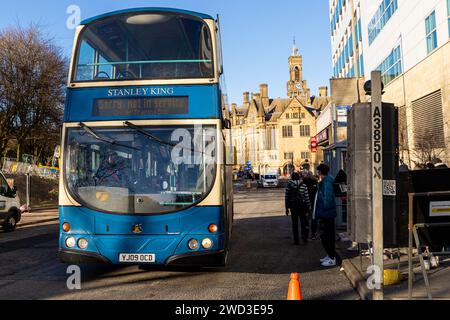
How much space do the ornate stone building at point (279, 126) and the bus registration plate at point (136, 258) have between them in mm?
76575

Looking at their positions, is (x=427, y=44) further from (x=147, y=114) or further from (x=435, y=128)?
(x=147, y=114)

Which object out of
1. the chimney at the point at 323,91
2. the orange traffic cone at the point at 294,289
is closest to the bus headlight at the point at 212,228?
the orange traffic cone at the point at 294,289

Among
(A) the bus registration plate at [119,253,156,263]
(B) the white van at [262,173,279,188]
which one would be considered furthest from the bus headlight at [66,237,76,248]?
(B) the white van at [262,173,279,188]

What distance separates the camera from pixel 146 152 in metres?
7.39

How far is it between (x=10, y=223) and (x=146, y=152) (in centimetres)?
1130

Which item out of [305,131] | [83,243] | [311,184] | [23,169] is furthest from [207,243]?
[305,131]

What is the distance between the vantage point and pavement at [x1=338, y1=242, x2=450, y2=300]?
6.14 m

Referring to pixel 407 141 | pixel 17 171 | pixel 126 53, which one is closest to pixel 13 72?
pixel 17 171

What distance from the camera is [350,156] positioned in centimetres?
600

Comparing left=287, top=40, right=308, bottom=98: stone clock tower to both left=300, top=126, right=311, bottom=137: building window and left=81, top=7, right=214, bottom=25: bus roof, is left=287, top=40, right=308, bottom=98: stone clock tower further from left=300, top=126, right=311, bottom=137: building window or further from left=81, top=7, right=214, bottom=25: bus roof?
left=81, top=7, right=214, bottom=25: bus roof

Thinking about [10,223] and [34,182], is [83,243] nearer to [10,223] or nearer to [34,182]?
[10,223]

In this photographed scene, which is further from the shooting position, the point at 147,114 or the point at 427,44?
the point at 427,44
